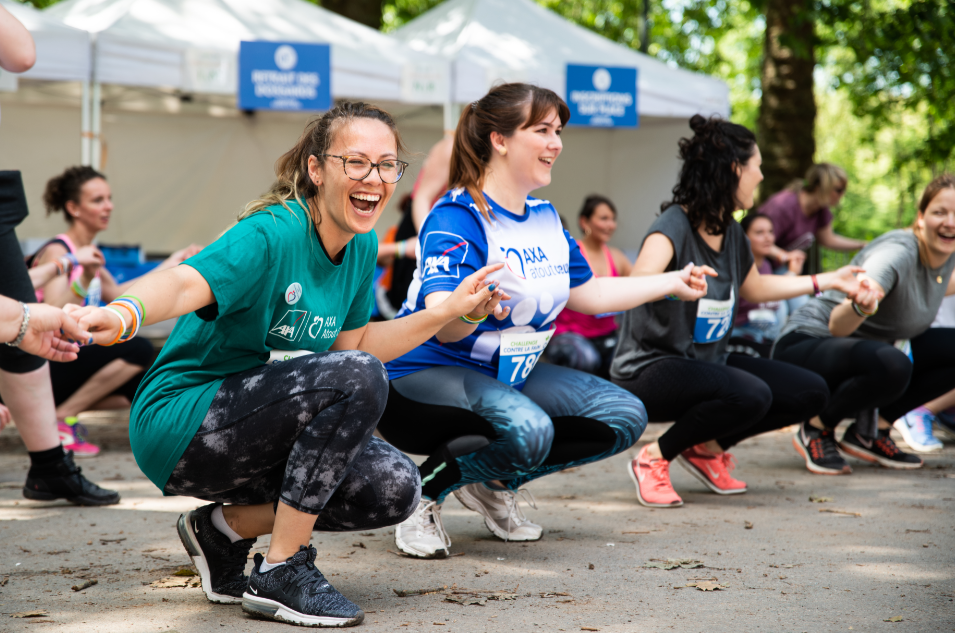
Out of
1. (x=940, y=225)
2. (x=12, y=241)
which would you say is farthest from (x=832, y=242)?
(x=12, y=241)

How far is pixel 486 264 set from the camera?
3.06 metres

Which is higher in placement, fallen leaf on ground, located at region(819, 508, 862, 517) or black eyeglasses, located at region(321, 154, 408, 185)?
black eyeglasses, located at region(321, 154, 408, 185)

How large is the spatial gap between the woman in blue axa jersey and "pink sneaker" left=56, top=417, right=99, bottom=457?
8.13 feet

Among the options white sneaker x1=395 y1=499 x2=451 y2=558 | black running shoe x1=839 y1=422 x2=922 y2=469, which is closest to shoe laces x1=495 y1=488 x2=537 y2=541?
white sneaker x1=395 y1=499 x2=451 y2=558

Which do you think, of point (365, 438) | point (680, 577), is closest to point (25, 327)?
point (365, 438)

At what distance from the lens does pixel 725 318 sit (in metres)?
3.99

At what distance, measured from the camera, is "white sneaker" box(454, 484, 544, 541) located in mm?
3324

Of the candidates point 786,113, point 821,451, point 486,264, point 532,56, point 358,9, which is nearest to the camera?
point 486,264

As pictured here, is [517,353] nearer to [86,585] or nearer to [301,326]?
[301,326]

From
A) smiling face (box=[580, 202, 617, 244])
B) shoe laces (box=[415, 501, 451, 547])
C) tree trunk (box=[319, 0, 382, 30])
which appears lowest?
shoe laces (box=[415, 501, 451, 547])

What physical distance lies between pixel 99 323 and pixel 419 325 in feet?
3.15

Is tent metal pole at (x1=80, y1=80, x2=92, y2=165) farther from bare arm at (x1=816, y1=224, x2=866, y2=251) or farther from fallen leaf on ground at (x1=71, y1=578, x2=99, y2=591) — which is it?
bare arm at (x1=816, y1=224, x2=866, y2=251)

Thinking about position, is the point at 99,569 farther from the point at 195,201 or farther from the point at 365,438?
the point at 195,201

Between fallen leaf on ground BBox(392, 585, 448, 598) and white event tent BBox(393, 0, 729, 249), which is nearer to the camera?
fallen leaf on ground BBox(392, 585, 448, 598)
